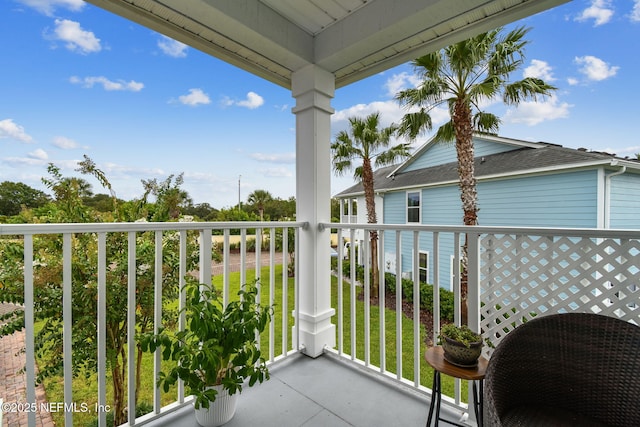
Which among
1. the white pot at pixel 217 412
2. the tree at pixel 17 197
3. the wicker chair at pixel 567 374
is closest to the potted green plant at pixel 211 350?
the white pot at pixel 217 412

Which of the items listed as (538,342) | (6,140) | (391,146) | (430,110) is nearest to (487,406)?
(538,342)

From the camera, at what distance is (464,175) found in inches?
177

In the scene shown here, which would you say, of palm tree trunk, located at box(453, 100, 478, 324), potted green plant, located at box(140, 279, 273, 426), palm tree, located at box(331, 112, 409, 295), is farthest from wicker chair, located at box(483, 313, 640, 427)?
palm tree, located at box(331, 112, 409, 295)

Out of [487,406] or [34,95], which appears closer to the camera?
[487,406]

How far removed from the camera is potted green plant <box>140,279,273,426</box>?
4.61 feet

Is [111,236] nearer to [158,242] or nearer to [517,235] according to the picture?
[158,242]

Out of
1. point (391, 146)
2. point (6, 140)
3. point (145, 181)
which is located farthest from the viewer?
point (391, 146)

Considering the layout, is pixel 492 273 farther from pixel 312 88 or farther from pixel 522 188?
pixel 522 188

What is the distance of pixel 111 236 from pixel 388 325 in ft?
17.3

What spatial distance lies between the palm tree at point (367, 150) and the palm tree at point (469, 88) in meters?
2.58

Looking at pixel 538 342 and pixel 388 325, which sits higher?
pixel 538 342

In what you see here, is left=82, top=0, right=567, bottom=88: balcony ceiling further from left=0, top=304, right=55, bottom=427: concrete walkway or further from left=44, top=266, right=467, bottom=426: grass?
left=0, top=304, right=55, bottom=427: concrete walkway

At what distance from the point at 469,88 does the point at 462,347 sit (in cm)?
434

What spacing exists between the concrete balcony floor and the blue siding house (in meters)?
4.04
